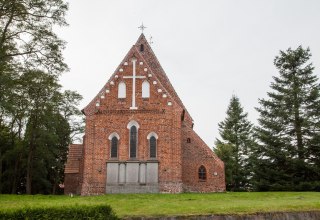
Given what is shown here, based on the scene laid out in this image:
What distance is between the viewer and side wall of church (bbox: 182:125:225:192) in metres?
28.8

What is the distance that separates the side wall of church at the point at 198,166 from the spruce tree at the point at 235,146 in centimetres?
1394

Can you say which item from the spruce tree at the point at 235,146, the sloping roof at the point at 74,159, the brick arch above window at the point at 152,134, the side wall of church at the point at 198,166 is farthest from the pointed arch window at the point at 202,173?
the spruce tree at the point at 235,146

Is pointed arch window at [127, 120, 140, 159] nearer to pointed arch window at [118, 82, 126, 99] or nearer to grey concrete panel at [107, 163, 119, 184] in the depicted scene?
grey concrete panel at [107, 163, 119, 184]

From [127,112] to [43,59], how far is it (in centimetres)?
803

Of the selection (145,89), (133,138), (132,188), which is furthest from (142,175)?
(145,89)

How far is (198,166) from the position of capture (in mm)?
29281

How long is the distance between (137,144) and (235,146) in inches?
993

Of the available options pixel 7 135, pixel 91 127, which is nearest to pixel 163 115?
pixel 91 127

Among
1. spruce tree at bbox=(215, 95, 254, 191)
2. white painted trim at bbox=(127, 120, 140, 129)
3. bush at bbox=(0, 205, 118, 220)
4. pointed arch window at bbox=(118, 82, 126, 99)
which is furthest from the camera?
spruce tree at bbox=(215, 95, 254, 191)

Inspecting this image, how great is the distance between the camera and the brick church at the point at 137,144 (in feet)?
88.6

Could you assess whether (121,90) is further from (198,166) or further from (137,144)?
(198,166)

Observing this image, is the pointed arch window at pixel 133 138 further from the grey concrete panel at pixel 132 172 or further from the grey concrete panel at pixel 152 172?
the grey concrete panel at pixel 152 172

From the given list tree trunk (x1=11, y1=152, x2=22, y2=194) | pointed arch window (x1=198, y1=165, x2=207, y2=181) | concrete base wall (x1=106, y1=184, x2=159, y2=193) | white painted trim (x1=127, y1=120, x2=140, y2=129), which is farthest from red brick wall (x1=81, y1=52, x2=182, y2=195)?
tree trunk (x1=11, y1=152, x2=22, y2=194)

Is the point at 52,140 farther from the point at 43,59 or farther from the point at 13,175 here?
the point at 43,59
